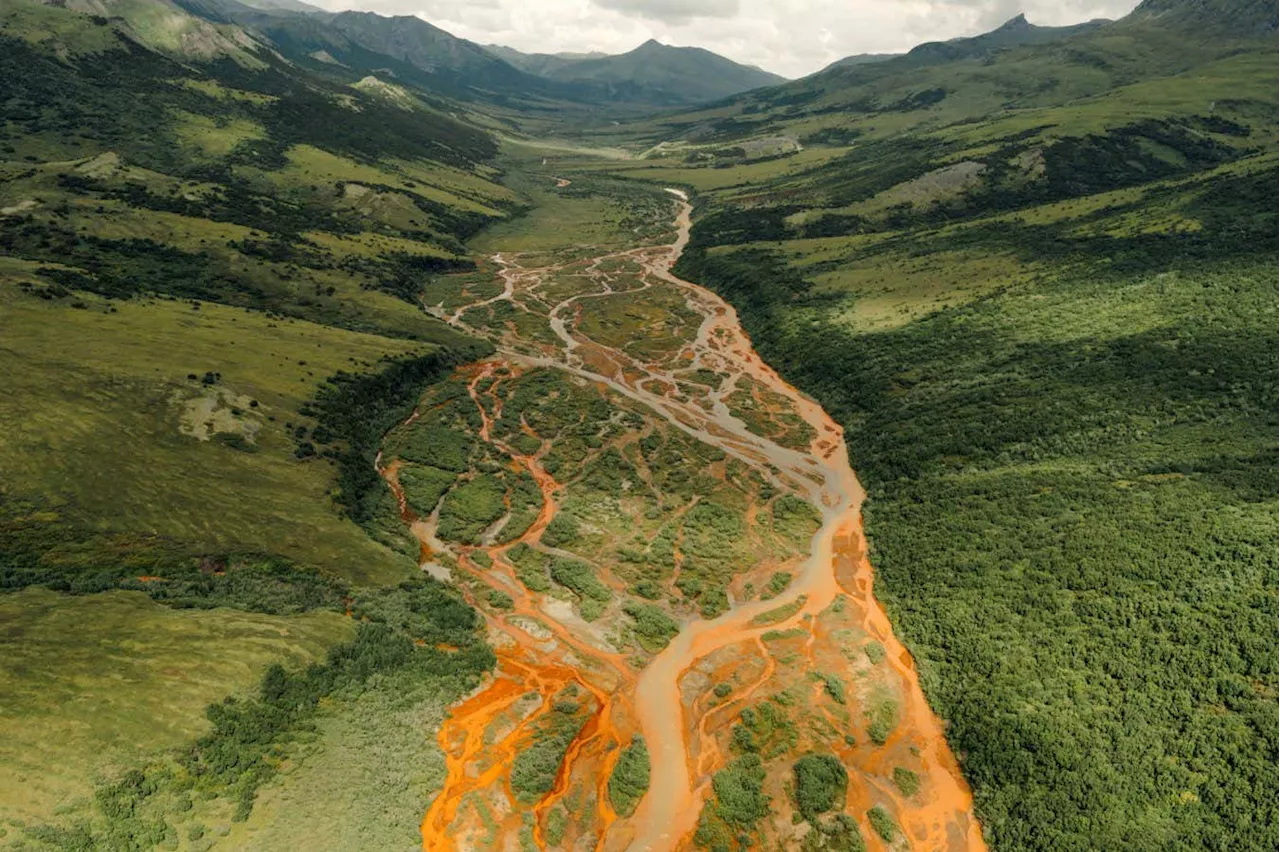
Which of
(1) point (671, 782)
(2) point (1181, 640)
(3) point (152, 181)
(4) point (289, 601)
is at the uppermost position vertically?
(3) point (152, 181)

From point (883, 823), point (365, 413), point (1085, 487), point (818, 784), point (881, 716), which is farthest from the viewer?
point (365, 413)

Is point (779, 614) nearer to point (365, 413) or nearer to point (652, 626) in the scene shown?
point (652, 626)

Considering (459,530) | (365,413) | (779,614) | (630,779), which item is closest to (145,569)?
(459,530)

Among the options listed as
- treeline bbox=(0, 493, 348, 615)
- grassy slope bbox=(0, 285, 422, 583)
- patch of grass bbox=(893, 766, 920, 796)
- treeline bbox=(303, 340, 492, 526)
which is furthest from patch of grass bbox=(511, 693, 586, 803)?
treeline bbox=(303, 340, 492, 526)

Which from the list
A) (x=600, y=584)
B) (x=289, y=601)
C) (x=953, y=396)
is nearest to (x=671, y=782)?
(x=600, y=584)

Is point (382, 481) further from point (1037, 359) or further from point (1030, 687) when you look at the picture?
point (1037, 359)
